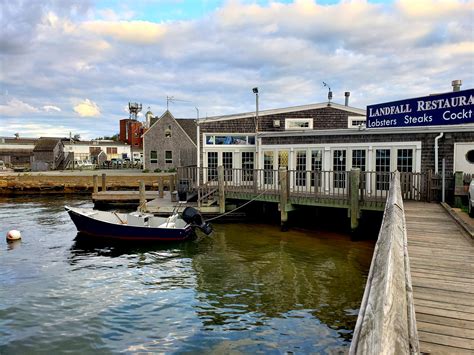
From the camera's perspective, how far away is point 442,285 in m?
4.85

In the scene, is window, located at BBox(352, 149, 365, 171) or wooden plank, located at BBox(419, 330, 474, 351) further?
window, located at BBox(352, 149, 365, 171)

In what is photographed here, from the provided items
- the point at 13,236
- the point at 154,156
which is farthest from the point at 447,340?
the point at 154,156

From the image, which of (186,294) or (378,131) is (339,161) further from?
(186,294)

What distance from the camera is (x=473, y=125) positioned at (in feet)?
47.6

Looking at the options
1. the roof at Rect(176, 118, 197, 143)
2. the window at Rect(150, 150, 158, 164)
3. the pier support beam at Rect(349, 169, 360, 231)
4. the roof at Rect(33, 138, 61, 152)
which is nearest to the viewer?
the pier support beam at Rect(349, 169, 360, 231)

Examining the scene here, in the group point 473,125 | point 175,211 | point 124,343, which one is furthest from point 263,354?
point 473,125

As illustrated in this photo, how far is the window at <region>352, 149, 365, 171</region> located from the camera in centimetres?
1705

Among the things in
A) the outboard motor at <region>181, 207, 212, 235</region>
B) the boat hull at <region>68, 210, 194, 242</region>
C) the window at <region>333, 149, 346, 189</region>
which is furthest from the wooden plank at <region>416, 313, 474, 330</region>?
the window at <region>333, 149, 346, 189</region>

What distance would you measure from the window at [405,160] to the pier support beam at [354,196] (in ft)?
10.8

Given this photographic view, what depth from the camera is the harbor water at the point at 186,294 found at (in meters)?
7.38

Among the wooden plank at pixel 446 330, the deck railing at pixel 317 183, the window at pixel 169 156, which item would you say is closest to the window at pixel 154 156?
the window at pixel 169 156

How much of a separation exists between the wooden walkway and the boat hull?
878 centimetres

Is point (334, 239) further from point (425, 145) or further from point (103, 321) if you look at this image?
point (103, 321)

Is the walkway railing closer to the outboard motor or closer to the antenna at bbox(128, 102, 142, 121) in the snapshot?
the outboard motor
